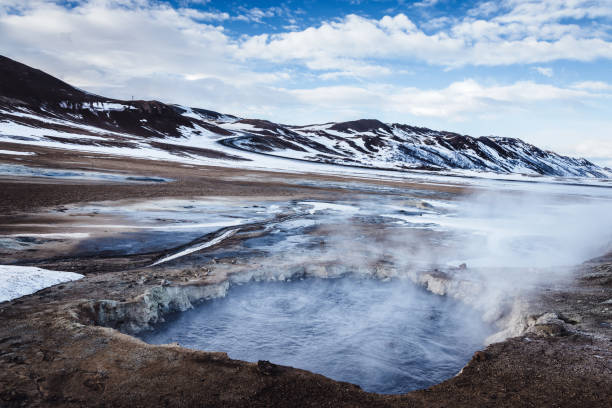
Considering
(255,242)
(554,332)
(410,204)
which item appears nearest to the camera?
(554,332)

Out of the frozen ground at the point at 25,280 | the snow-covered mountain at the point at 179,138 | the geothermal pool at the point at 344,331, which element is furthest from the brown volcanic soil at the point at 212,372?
the snow-covered mountain at the point at 179,138

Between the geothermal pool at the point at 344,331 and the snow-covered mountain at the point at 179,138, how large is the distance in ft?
142

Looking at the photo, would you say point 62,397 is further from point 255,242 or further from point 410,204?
point 410,204

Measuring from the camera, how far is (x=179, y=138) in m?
85.4

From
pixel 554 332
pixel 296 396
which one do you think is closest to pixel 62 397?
pixel 296 396

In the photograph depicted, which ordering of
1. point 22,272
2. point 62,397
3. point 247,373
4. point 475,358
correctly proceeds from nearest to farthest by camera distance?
point 62,397 → point 247,373 → point 475,358 → point 22,272

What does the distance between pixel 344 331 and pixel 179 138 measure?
276ft

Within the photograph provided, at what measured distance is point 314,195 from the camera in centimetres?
2798

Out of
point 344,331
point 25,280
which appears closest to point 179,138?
point 25,280

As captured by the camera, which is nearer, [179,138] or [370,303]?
[370,303]

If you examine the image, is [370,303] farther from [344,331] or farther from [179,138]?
[179,138]

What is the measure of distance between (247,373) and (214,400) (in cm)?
61

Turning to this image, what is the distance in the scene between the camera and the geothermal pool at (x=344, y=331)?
21.9 feet

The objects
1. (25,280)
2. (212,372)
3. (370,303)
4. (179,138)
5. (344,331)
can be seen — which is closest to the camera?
(212,372)
